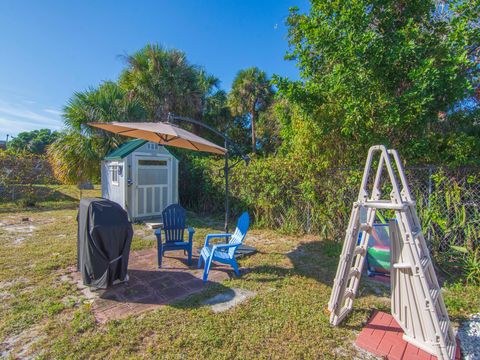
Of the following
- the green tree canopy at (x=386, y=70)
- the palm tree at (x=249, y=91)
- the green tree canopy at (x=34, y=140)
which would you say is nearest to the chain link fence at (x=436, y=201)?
the green tree canopy at (x=386, y=70)

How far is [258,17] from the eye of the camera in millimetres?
7145

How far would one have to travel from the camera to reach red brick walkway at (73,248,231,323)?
267cm

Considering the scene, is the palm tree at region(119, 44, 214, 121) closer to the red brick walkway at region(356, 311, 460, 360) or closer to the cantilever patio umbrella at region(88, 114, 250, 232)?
the cantilever patio umbrella at region(88, 114, 250, 232)

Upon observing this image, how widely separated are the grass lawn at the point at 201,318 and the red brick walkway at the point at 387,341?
0.35 ft

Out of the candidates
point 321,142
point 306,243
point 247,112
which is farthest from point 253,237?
point 247,112

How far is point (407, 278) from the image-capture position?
211 cm

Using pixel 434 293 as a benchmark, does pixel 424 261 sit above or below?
above

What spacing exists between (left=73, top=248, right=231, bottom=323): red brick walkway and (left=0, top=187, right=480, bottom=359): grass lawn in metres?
0.15

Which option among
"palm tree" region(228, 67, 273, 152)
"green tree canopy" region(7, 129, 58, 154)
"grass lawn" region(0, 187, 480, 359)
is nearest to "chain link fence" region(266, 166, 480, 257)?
"grass lawn" region(0, 187, 480, 359)

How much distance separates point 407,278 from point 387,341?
0.61m

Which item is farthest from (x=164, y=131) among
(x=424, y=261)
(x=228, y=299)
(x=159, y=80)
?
(x=159, y=80)

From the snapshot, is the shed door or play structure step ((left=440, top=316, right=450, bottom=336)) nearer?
play structure step ((left=440, top=316, right=450, bottom=336))

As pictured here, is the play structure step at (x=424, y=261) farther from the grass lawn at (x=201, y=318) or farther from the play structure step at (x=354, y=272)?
the grass lawn at (x=201, y=318)

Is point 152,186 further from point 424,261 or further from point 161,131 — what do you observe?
point 424,261
